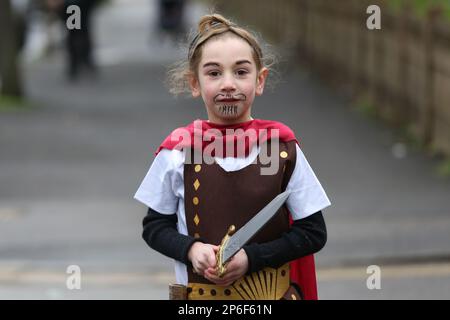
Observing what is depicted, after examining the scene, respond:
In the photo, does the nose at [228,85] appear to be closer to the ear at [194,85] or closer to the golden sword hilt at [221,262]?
the ear at [194,85]

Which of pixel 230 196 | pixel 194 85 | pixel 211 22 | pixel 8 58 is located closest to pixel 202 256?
pixel 230 196

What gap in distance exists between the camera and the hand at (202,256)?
13.7 feet

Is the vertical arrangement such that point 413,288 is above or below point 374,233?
below

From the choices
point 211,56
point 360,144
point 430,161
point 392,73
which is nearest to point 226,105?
point 211,56

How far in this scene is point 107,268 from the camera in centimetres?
1005

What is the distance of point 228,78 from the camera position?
14.3ft

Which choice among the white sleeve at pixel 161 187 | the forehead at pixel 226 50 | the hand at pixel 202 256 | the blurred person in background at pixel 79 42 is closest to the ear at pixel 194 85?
the forehead at pixel 226 50

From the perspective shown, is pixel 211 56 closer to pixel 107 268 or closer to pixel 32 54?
pixel 107 268

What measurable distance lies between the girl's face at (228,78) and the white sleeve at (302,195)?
25 centimetres

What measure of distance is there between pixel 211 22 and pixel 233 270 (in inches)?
36.4

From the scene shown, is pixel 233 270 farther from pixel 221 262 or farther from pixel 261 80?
pixel 261 80

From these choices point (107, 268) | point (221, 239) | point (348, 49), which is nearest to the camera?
point (221, 239)

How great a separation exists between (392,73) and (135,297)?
9199mm
